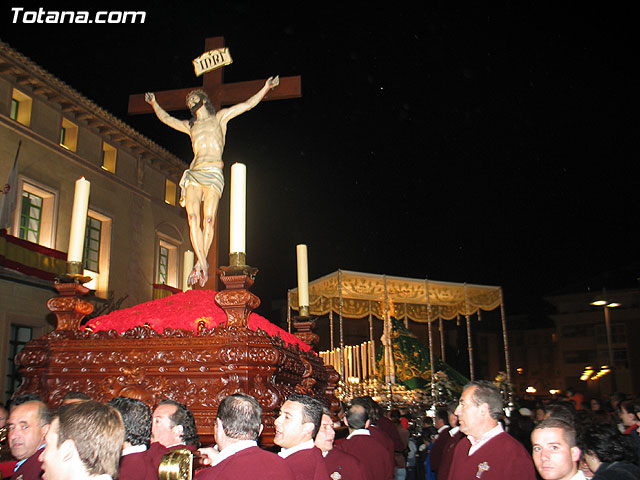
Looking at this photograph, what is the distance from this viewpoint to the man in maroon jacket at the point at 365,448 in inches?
171

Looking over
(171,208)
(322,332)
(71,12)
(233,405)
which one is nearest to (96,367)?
(233,405)

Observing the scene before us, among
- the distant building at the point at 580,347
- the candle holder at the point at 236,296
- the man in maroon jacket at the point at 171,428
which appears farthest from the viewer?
the distant building at the point at 580,347

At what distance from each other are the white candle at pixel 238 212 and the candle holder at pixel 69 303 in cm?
120

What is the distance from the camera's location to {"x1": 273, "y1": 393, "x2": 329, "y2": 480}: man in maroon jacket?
2689 mm

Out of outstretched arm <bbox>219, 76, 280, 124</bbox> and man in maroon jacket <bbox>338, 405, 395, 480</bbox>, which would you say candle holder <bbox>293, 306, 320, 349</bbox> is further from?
outstretched arm <bbox>219, 76, 280, 124</bbox>

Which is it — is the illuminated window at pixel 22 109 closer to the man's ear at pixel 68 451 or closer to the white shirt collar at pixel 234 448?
the white shirt collar at pixel 234 448

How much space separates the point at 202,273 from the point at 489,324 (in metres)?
33.4

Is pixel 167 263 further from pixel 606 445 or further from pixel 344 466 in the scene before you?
pixel 606 445

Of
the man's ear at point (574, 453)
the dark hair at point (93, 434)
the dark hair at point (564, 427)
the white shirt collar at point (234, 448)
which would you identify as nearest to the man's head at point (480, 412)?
the dark hair at point (564, 427)

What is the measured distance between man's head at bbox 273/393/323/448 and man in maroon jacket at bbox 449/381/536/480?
86cm

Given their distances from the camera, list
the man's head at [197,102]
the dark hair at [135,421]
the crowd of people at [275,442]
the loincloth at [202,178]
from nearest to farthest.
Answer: the crowd of people at [275,442] → the dark hair at [135,421] → the loincloth at [202,178] → the man's head at [197,102]

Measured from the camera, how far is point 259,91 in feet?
17.9

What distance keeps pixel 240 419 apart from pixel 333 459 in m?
1.60

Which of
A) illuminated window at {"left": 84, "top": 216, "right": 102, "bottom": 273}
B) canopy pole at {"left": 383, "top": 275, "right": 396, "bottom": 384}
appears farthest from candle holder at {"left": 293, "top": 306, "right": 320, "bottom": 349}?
illuminated window at {"left": 84, "top": 216, "right": 102, "bottom": 273}
